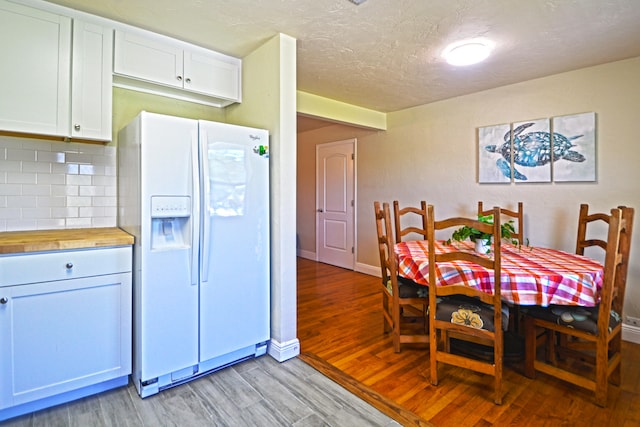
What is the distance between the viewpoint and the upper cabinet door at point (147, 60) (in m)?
2.19

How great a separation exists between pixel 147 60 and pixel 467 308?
265cm

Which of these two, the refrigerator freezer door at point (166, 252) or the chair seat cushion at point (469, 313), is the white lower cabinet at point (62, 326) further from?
the chair seat cushion at point (469, 313)

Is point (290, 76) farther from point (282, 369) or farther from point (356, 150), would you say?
point (356, 150)

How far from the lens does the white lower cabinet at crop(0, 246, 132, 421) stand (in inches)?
65.4

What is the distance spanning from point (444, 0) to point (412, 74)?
46.6 inches

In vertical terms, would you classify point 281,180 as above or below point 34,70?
below

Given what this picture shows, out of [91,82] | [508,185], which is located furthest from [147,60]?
[508,185]

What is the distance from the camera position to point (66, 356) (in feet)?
5.88

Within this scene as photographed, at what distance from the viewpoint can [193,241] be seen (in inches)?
79.1

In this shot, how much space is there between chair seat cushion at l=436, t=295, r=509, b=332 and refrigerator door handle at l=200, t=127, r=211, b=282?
1472 mm

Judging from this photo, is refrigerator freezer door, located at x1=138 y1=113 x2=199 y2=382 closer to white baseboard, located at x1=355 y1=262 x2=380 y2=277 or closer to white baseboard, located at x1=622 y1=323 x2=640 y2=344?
white baseboard, located at x1=355 y1=262 x2=380 y2=277

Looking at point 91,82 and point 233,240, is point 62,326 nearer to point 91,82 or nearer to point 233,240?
point 233,240

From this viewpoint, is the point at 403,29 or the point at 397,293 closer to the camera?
the point at 403,29

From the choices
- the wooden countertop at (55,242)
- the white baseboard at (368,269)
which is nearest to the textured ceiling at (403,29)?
the wooden countertop at (55,242)
